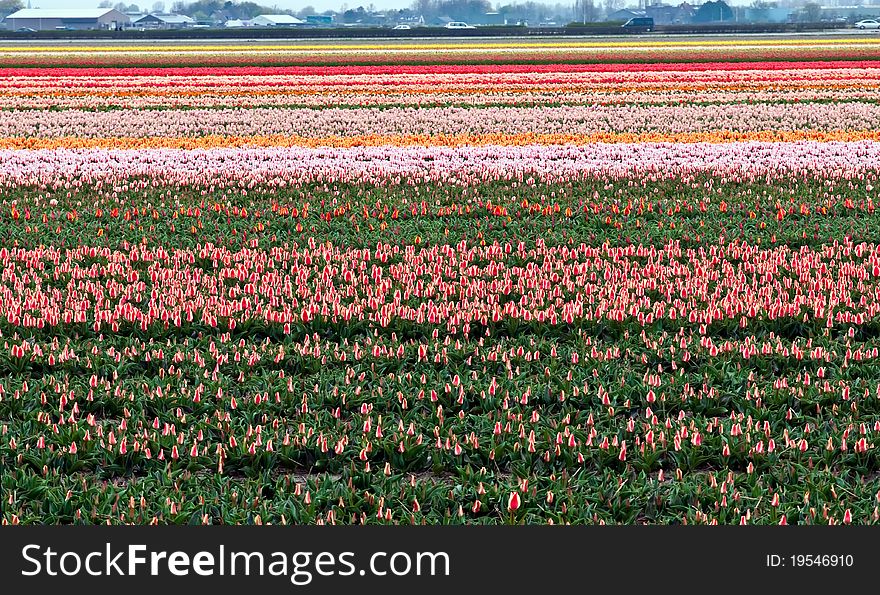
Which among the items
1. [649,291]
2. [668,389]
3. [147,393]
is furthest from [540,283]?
[147,393]

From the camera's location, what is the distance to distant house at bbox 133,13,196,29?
6235 inches

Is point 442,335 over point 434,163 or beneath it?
beneath

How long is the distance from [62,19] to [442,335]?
188 meters

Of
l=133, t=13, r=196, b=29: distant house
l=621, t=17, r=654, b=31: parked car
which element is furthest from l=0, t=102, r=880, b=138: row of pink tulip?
l=133, t=13, r=196, b=29: distant house

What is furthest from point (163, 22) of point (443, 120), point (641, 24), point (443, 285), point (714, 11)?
point (443, 285)

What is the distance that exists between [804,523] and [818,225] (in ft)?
27.0

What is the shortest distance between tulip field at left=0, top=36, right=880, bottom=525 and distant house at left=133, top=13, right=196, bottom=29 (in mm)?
147572

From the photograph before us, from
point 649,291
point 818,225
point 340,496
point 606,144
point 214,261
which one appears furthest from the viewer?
point 606,144

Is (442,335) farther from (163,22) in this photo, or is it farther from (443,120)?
(163,22)

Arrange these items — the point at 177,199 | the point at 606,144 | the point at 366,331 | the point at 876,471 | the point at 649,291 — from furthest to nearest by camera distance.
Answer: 1. the point at 606,144
2. the point at 177,199
3. the point at 649,291
4. the point at 366,331
5. the point at 876,471

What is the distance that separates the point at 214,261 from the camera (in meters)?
11.0

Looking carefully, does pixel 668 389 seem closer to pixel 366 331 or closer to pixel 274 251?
pixel 366 331

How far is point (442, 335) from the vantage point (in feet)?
27.6

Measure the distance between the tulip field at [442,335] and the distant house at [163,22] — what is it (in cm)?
14757
